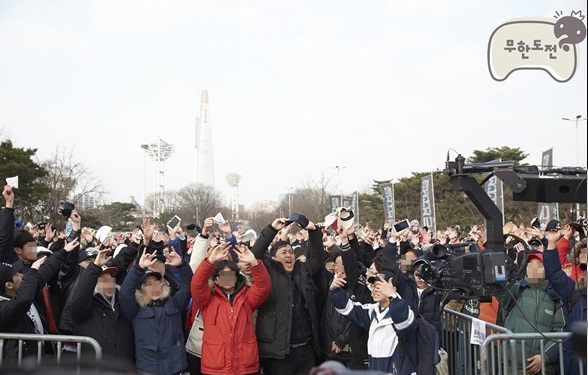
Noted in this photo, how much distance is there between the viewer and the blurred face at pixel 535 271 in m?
6.57

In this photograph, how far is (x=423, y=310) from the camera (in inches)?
265

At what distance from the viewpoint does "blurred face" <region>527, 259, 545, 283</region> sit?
6.57 m

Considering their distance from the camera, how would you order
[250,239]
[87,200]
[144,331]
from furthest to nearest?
[87,200] → [250,239] → [144,331]

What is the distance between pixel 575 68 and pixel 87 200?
4333 cm

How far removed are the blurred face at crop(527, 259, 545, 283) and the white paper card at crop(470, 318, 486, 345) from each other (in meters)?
A: 0.95

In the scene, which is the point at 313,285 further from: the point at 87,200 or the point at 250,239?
the point at 87,200

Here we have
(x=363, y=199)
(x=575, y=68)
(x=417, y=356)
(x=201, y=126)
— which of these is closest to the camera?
(x=575, y=68)

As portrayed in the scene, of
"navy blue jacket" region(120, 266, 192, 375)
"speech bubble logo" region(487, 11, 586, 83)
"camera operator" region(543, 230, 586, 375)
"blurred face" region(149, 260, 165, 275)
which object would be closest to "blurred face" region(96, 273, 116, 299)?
"navy blue jacket" region(120, 266, 192, 375)

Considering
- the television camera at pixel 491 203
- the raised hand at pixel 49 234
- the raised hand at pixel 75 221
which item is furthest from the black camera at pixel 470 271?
the raised hand at pixel 49 234

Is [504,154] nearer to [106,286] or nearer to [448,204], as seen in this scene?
[448,204]

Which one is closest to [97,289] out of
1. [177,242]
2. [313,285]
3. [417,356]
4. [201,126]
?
[313,285]

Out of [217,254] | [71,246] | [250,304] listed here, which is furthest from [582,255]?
[71,246]

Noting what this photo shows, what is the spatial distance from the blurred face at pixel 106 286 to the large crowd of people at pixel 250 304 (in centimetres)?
1

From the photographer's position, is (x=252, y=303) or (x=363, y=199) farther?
(x=363, y=199)
